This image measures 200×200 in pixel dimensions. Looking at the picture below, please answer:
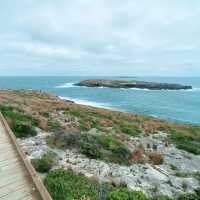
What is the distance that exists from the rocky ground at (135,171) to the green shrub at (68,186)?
2.68 ft

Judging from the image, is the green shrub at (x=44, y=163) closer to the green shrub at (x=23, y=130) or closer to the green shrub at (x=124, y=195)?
the green shrub at (x=124, y=195)

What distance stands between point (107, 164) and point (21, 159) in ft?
12.8

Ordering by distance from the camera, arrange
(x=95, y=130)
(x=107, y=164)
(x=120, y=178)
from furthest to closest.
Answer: (x=95, y=130) < (x=107, y=164) < (x=120, y=178)

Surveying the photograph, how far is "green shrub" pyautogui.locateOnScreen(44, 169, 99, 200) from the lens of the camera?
262 inches

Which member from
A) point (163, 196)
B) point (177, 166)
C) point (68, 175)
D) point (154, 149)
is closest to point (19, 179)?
point (68, 175)

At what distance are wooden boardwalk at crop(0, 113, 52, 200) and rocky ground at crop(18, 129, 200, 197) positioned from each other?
1.74 meters

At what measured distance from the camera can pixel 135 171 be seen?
395 inches

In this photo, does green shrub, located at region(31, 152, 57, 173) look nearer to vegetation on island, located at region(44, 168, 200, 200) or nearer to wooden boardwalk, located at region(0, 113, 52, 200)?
vegetation on island, located at region(44, 168, 200, 200)

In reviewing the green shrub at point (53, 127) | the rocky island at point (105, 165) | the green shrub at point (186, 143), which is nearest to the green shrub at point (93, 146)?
the rocky island at point (105, 165)

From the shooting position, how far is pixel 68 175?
310 inches

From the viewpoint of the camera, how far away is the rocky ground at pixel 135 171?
8.65 metres

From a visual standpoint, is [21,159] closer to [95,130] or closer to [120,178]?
[120,178]

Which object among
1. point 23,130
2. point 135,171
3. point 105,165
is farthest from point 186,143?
point 23,130

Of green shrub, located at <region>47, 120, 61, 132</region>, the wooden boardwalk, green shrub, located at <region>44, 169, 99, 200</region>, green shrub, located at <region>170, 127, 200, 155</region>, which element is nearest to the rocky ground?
green shrub, located at <region>44, 169, 99, 200</region>
